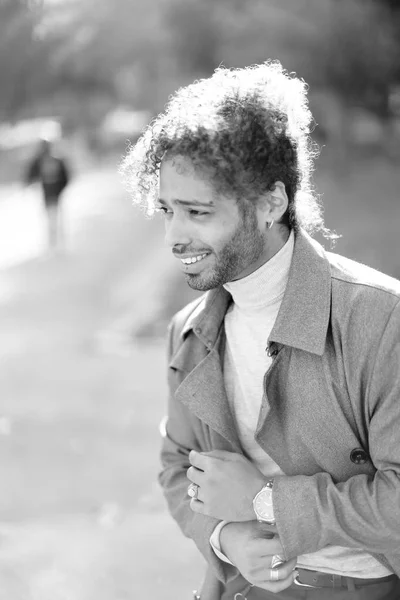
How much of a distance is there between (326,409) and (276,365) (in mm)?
147

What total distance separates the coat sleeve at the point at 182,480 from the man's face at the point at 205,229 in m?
0.35

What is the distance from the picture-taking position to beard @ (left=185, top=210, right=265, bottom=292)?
1.91 metres

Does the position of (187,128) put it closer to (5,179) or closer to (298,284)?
(298,284)

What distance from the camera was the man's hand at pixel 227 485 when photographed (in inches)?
74.0

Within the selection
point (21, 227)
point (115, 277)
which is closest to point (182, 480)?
point (115, 277)

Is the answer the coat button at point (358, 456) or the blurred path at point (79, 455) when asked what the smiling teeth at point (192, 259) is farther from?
the blurred path at point (79, 455)

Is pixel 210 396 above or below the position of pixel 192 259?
below

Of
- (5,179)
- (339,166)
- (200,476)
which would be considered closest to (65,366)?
(200,476)

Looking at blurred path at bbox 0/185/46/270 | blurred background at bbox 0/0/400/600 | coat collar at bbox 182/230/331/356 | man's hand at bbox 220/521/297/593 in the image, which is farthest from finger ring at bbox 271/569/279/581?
blurred path at bbox 0/185/46/270

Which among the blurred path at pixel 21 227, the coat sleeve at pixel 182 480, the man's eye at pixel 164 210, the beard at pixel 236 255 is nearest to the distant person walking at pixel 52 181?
the blurred path at pixel 21 227

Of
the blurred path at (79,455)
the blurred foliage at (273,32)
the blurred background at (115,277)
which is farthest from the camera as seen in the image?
the blurred foliage at (273,32)

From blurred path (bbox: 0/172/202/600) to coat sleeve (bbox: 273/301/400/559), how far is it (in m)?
1.92

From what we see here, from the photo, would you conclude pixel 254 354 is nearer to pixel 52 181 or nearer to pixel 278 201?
pixel 278 201

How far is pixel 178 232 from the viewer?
1.91 metres
